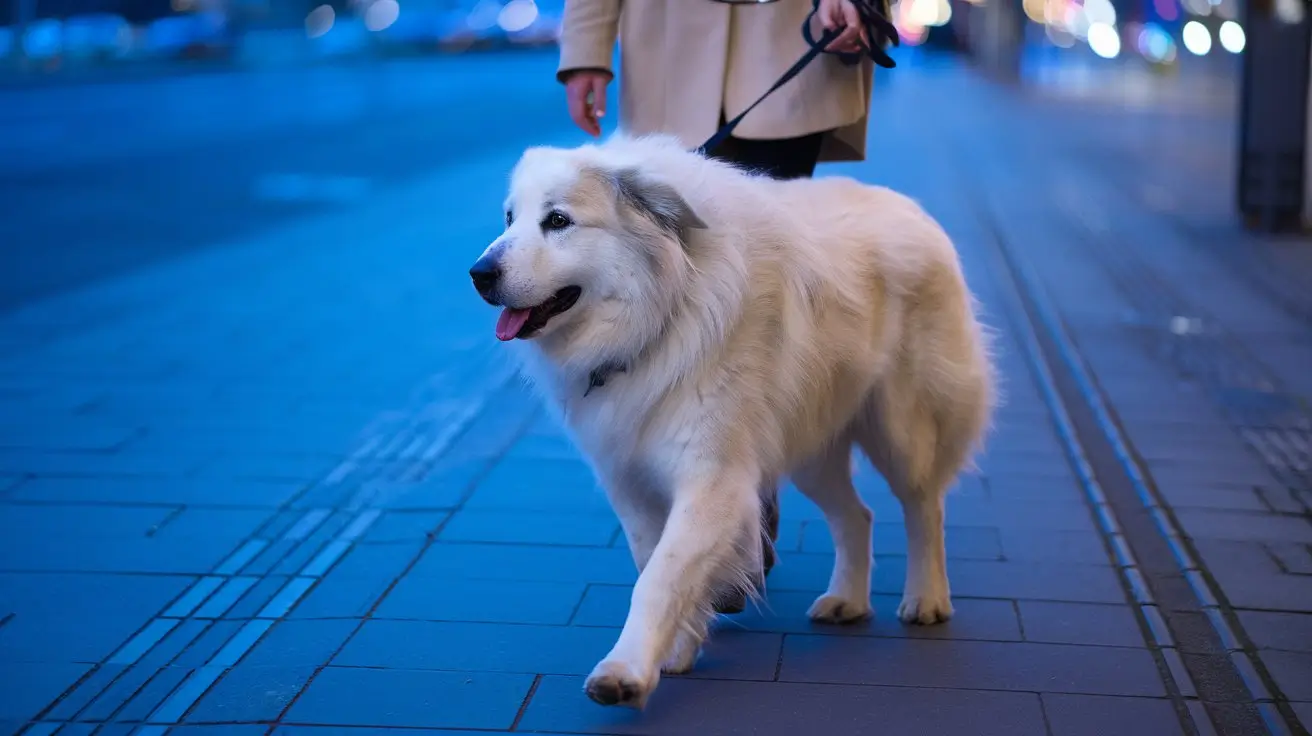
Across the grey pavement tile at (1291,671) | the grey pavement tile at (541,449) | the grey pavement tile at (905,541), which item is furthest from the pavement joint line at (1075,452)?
the grey pavement tile at (541,449)

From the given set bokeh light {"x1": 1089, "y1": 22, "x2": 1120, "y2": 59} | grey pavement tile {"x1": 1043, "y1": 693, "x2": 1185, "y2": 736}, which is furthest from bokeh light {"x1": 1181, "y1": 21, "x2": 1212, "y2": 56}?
grey pavement tile {"x1": 1043, "y1": 693, "x2": 1185, "y2": 736}

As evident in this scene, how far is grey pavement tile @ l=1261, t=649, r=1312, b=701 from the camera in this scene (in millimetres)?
3490

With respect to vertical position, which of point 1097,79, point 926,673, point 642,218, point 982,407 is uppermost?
point 642,218

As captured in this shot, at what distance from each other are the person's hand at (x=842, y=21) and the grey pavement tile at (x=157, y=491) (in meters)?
2.58

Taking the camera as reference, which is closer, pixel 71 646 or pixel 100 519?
pixel 71 646

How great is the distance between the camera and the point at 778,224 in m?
3.64

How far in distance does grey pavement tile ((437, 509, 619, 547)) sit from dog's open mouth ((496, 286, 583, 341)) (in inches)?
58.3

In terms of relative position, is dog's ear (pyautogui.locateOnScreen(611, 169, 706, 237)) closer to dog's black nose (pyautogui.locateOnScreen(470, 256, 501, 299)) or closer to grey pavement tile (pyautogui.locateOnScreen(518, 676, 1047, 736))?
dog's black nose (pyautogui.locateOnScreen(470, 256, 501, 299))

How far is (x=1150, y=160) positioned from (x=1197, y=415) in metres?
12.4

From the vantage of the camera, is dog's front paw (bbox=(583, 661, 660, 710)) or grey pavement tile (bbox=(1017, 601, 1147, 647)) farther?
grey pavement tile (bbox=(1017, 601, 1147, 647))

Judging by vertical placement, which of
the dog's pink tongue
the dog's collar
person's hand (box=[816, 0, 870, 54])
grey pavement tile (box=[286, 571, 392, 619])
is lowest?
grey pavement tile (box=[286, 571, 392, 619])

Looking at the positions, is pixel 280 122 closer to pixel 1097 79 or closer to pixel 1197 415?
pixel 1197 415

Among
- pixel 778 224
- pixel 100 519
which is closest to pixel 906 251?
pixel 778 224

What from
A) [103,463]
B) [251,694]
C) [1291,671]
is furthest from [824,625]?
[103,463]
